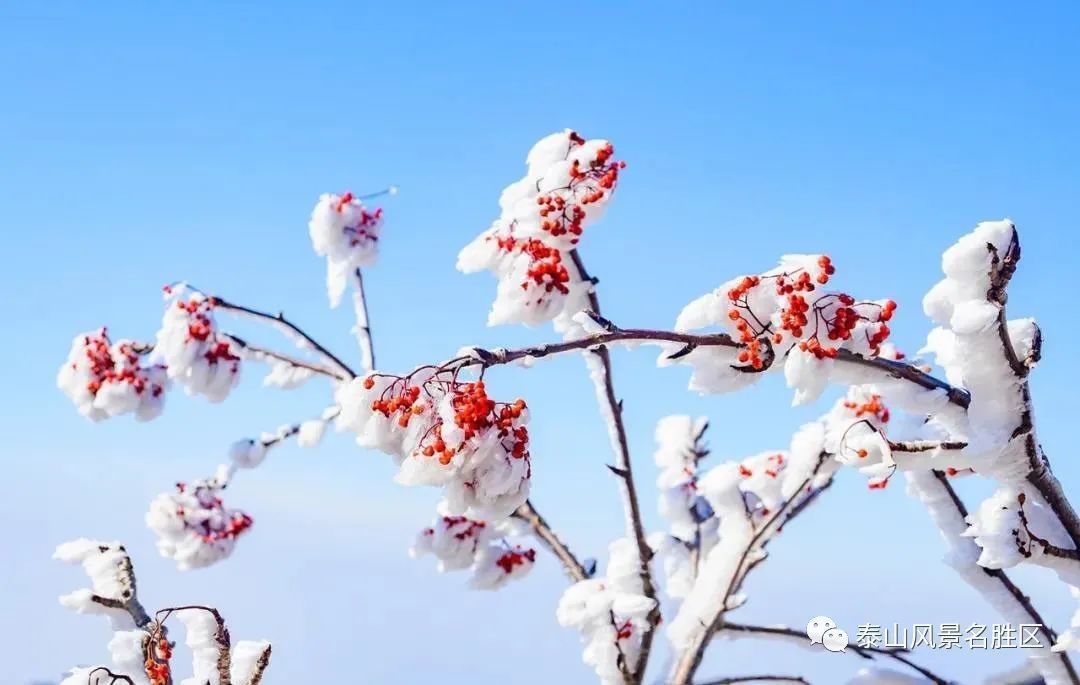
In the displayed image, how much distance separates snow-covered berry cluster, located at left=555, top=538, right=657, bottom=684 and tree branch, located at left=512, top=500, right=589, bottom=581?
433 mm

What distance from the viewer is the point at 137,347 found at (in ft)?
16.6

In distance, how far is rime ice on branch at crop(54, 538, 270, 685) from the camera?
2494 mm

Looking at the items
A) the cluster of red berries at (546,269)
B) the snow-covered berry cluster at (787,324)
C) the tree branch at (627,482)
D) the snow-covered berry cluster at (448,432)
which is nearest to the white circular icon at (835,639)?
the tree branch at (627,482)

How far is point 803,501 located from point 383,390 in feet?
8.93

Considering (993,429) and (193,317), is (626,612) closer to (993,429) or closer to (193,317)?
(993,429)

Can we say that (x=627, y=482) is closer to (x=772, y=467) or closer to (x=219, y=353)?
(x=772, y=467)

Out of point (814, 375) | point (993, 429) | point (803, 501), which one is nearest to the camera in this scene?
point (814, 375)

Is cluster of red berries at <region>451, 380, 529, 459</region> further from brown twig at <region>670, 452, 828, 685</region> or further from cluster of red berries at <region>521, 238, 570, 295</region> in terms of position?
brown twig at <region>670, 452, 828, 685</region>

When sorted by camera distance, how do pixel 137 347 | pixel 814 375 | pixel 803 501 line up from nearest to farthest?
pixel 814 375, pixel 803 501, pixel 137 347

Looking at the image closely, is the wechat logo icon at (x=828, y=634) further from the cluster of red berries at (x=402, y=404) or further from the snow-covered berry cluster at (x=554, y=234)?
the cluster of red berries at (x=402, y=404)

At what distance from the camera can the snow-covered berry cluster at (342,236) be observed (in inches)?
215

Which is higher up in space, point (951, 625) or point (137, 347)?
point (137, 347)

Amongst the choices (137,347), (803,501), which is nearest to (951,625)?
(803,501)

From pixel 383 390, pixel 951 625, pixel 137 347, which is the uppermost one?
pixel 137 347
